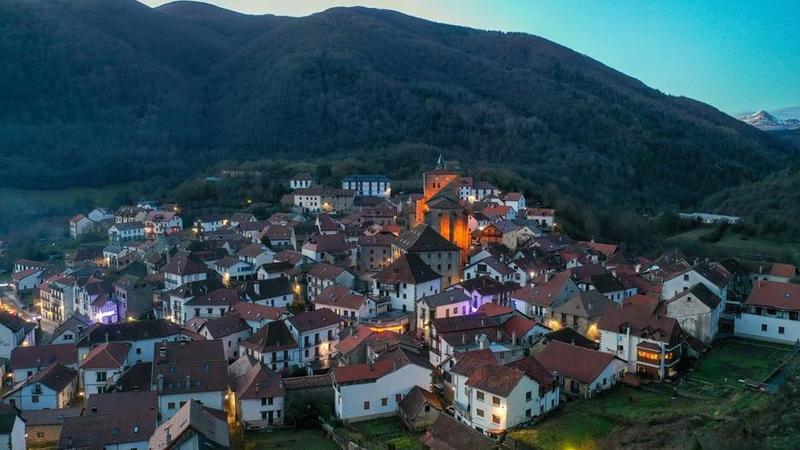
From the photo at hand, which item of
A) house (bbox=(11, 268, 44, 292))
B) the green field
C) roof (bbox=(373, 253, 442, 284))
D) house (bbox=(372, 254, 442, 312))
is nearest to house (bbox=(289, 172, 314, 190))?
house (bbox=(11, 268, 44, 292))

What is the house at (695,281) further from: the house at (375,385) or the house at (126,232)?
the house at (126,232)

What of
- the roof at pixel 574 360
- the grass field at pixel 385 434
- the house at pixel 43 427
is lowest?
the house at pixel 43 427

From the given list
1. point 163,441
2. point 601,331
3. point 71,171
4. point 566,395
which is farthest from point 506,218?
point 71,171

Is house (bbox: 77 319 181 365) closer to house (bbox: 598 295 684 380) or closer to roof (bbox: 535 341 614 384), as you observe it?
Result: roof (bbox: 535 341 614 384)

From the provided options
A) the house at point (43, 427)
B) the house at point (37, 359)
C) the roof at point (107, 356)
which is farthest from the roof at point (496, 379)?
the house at point (37, 359)

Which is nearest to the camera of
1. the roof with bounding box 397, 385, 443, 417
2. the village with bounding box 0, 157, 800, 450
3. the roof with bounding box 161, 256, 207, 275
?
the village with bounding box 0, 157, 800, 450

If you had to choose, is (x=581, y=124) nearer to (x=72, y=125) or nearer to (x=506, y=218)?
(x=506, y=218)
